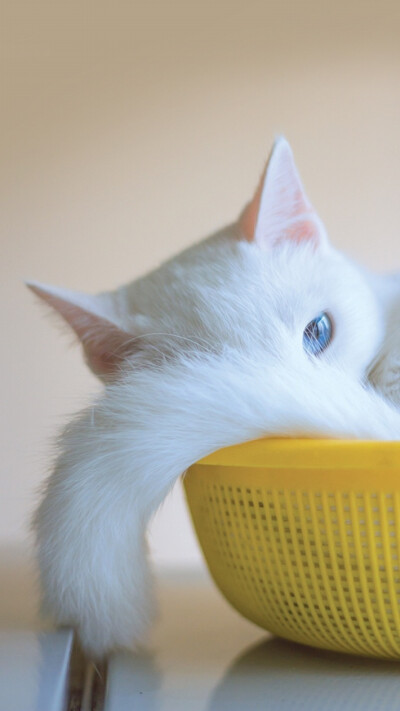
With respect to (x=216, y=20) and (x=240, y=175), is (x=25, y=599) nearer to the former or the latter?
(x=240, y=175)

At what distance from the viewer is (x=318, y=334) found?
38.2 inches

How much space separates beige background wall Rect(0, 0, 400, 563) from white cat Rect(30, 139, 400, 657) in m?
1.42

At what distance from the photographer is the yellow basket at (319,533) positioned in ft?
2.22

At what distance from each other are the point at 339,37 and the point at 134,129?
670 mm

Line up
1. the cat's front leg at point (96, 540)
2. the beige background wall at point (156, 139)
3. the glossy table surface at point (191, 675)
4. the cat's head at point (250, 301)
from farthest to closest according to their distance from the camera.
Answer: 1. the beige background wall at point (156, 139)
2. the cat's head at point (250, 301)
3. the cat's front leg at point (96, 540)
4. the glossy table surface at point (191, 675)

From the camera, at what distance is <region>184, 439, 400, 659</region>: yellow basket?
0.68 metres

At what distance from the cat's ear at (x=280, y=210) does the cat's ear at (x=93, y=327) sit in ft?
0.67

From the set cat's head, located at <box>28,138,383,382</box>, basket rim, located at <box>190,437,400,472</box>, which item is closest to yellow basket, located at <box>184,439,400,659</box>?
basket rim, located at <box>190,437,400,472</box>

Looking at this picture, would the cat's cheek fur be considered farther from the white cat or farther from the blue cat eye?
the blue cat eye

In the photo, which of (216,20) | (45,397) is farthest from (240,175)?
(45,397)

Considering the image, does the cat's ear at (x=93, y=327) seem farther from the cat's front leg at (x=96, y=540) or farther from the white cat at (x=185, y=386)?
the cat's front leg at (x=96, y=540)

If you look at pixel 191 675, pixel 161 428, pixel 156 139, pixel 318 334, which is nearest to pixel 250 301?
pixel 318 334

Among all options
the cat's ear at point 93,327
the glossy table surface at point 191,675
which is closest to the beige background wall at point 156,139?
the cat's ear at point 93,327

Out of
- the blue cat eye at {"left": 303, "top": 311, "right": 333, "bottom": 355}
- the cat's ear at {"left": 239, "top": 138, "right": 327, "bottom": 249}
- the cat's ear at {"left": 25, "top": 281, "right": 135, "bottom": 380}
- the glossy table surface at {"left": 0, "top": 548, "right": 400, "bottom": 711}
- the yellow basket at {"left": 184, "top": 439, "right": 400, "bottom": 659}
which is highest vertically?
the cat's ear at {"left": 239, "top": 138, "right": 327, "bottom": 249}
